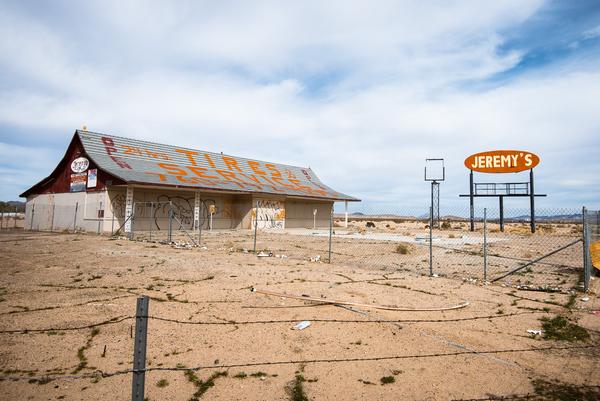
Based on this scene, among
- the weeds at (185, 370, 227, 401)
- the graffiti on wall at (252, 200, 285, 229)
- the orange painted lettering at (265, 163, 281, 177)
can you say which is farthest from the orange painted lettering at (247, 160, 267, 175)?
the weeds at (185, 370, 227, 401)

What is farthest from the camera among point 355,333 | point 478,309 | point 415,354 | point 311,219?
point 311,219

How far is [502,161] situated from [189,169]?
26627 millimetres

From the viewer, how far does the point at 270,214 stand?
3016cm

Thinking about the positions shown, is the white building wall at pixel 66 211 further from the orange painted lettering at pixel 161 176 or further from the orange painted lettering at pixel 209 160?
the orange painted lettering at pixel 209 160

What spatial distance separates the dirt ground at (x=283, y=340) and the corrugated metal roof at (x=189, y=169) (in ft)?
52.1

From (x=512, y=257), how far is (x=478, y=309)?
29.4 feet

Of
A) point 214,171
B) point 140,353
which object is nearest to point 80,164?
point 214,171

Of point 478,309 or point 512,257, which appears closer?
point 478,309

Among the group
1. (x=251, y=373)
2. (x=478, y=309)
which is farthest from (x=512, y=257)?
(x=251, y=373)

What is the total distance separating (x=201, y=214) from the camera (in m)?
26.7

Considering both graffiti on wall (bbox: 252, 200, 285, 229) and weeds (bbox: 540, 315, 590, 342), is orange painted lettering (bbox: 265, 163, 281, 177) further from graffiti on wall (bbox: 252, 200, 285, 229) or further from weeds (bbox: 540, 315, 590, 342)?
weeds (bbox: 540, 315, 590, 342)

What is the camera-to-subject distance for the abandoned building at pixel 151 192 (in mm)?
22203

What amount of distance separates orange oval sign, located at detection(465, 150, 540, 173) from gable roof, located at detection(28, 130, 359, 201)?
1191cm

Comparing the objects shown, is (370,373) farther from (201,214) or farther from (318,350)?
(201,214)
